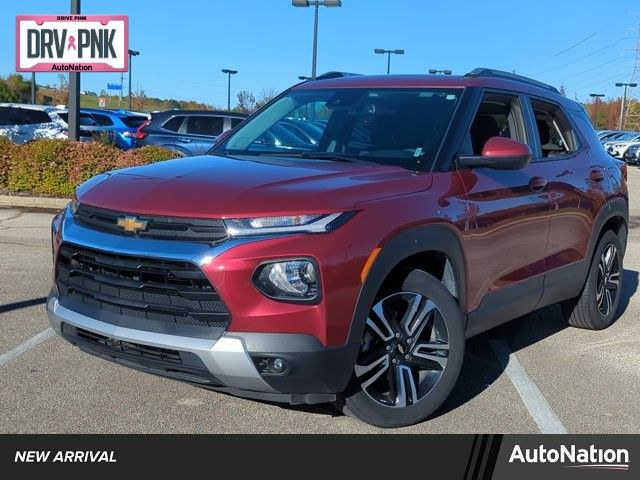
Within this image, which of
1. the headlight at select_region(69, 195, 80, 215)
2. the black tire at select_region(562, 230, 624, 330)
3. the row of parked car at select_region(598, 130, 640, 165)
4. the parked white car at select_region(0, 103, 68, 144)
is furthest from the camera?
the row of parked car at select_region(598, 130, 640, 165)

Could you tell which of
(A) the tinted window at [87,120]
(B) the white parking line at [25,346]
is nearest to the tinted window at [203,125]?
(A) the tinted window at [87,120]

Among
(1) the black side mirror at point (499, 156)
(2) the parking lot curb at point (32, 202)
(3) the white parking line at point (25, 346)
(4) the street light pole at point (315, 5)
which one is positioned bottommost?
(2) the parking lot curb at point (32, 202)

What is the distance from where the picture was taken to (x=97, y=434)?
355cm

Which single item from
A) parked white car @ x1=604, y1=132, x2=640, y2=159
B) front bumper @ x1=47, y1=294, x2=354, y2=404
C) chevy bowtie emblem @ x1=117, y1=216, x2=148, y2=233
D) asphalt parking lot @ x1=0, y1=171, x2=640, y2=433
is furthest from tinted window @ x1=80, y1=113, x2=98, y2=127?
parked white car @ x1=604, y1=132, x2=640, y2=159

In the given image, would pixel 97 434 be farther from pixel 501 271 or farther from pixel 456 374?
pixel 501 271

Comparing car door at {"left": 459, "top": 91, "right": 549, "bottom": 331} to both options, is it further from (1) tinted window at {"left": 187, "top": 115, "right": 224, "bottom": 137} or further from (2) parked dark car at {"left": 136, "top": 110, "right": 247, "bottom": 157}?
(1) tinted window at {"left": 187, "top": 115, "right": 224, "bottom": 137}

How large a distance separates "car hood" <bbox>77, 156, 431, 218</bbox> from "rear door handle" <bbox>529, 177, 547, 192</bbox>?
1057mm

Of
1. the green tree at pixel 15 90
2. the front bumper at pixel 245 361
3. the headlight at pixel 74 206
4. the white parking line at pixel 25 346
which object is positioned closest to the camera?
the front bumper at pixel 245 361

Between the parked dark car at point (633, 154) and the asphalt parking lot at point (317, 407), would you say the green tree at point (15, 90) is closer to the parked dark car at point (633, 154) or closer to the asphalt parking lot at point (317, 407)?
the parked dark car at point (633, 154)

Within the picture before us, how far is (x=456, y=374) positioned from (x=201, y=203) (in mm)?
1650

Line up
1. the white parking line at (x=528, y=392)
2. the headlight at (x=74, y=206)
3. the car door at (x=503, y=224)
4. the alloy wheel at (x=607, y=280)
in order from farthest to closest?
the alloy wheel at (x=607, y=280) → the car door at (x=503, y=224) → the white parking line at (x=528, y=392) → the headlight at (x=74, y=206)

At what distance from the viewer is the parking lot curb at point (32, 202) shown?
12008mm

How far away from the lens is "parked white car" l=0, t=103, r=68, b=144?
17484mm

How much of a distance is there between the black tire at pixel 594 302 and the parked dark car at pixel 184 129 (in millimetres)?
10149
